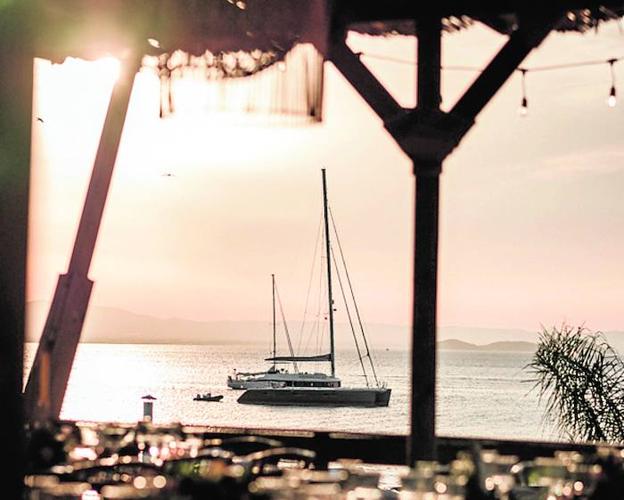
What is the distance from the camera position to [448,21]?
611 cm

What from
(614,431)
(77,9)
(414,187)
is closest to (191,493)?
(414,187)

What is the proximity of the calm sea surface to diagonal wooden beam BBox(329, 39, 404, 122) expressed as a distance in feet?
100

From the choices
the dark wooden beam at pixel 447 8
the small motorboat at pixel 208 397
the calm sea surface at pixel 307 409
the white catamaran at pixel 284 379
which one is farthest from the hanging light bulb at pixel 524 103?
the small motorboat at pixel 208 397

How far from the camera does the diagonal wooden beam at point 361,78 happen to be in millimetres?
6016

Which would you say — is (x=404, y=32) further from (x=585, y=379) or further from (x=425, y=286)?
(x=585, y=379)

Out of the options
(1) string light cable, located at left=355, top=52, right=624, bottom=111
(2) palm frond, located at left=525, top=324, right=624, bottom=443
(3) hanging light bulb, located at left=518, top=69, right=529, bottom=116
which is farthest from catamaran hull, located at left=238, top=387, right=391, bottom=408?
(3) hanging light bulb, located at left=518, top=69, right=529, bottom=116

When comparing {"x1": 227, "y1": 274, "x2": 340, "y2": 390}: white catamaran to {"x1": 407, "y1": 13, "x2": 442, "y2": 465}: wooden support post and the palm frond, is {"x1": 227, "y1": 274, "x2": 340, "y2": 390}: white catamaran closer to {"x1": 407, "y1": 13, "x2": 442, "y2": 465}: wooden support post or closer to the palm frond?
the palm frond

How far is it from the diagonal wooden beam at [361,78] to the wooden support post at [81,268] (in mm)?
1515

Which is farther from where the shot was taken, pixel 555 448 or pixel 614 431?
pixel 614 431

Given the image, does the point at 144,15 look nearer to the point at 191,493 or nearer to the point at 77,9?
the point at 77,9

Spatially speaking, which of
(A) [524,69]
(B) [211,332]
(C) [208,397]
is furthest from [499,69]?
(B) [211,332]

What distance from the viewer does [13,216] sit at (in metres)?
3.91

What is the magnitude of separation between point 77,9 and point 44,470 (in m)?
2.13

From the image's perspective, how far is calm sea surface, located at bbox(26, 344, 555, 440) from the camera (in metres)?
60.0
